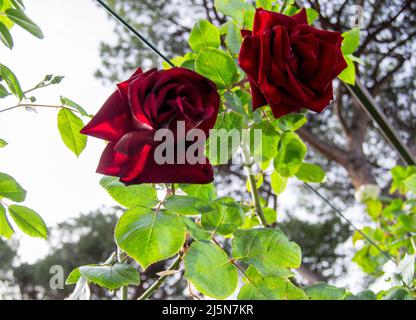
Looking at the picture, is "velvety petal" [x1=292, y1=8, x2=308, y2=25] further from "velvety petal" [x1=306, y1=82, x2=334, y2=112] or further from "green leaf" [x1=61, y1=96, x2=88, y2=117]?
"green leaf" [x1=61, y1=96, x2=88, y2=117]

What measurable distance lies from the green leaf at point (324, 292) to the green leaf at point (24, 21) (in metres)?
0.26

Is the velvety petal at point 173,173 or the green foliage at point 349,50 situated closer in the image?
the velvety petal at point 173,173

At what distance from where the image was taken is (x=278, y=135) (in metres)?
0.39

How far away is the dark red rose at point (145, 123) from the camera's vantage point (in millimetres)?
247

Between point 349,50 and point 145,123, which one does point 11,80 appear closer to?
point 145,123

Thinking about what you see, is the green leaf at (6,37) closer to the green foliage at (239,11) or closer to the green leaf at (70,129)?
the green leaf at (70,129)

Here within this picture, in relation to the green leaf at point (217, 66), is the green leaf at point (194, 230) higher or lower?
lower

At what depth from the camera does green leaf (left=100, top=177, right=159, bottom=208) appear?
12.1 inches

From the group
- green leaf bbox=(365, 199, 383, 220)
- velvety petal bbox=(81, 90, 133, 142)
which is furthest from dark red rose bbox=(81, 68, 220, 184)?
green leaf bbox=(365, 199, 383, 220)

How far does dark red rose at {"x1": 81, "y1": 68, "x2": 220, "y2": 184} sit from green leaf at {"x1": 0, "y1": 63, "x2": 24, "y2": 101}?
102mm

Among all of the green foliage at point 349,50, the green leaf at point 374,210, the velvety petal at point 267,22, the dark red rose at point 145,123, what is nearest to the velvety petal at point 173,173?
the dark red rose at point 145,123

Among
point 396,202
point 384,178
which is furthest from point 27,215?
point 384,178
